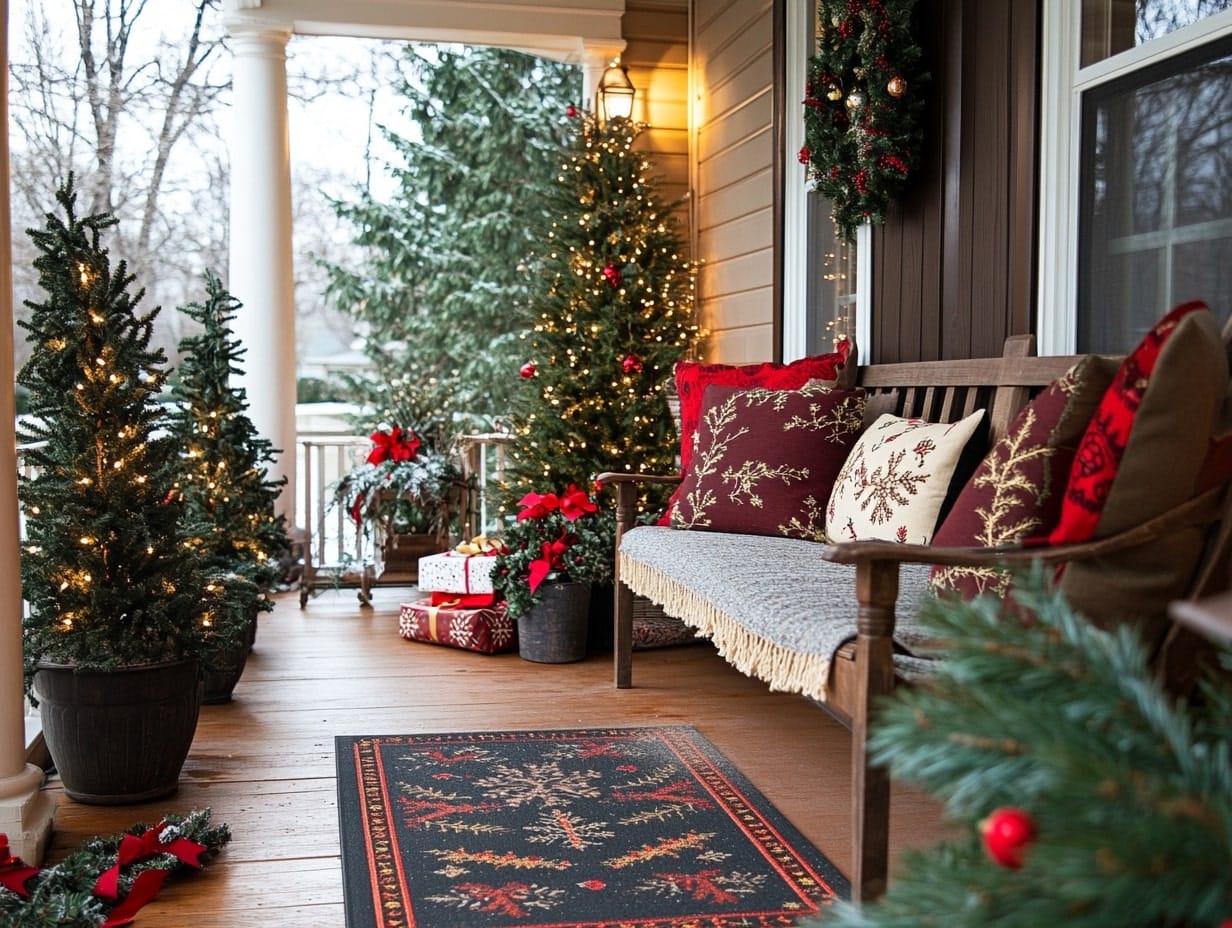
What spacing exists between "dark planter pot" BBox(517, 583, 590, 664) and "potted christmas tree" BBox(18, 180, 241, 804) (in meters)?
1.63

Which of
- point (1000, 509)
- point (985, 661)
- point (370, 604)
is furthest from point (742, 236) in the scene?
point (985, 661)

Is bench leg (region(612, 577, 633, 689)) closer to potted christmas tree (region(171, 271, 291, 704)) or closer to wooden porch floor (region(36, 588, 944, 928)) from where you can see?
wooden porch floor (region(36, 588, 944, 928))

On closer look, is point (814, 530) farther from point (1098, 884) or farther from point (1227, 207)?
point (1098, 884)

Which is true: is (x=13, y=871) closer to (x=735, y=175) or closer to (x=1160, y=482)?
(x=1160, y=482)

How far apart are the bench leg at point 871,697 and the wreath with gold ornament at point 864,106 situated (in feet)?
6.61

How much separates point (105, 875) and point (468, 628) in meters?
2.37

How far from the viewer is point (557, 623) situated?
4457 mm

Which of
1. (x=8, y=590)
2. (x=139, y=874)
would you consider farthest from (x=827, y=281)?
(x=139, y=874)

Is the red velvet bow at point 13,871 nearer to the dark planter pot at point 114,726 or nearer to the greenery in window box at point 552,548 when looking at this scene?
the dark planter pot at point 114,726

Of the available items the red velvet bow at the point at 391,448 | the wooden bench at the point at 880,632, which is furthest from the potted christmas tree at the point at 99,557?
the red velvet bow at the point at 391,448

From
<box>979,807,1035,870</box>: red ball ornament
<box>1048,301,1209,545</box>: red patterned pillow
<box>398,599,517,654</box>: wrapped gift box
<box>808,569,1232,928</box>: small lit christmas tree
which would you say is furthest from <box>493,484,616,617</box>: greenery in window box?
<box>979,807,1035,870</box>: red ball ornament

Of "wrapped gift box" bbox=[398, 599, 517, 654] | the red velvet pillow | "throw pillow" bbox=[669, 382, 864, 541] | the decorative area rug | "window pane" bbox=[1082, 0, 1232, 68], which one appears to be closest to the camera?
the decorative area rug

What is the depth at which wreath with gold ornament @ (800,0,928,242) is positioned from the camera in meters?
3.68

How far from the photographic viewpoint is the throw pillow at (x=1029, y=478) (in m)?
2.18
